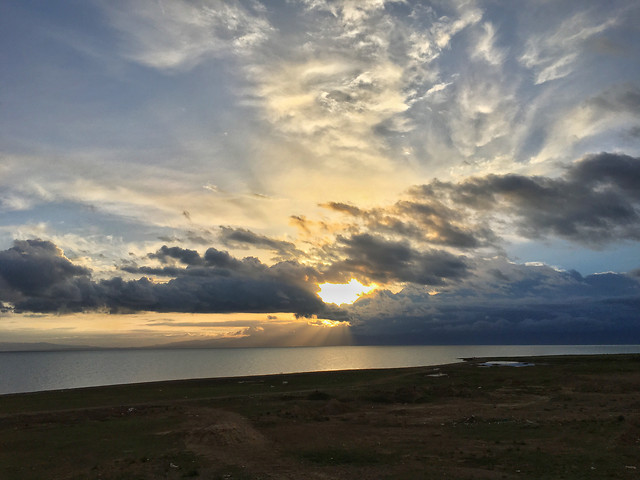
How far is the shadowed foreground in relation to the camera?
2700 centimetres

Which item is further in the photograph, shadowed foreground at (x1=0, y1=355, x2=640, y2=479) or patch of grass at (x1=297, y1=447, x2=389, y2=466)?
patch of grass at (x1=297, y1=447, x2=389, y2=466)

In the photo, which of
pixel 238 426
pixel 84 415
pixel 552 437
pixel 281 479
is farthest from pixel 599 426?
pixel 84 415

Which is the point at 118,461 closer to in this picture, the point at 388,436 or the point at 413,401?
the point at 388,436

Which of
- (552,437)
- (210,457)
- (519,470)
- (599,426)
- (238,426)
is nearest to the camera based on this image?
(519,470)

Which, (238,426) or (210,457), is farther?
(238,426)

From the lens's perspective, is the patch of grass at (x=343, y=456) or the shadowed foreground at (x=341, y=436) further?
the patch of grass at (x=343, y=456)

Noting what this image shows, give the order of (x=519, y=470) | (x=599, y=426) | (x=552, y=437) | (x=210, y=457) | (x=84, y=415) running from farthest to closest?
1. (x=84, y=415)
2. (x=599, y=426)
3. (x=552, y=437)
4. (x=210, y=457)
5. (x=519, y=470)

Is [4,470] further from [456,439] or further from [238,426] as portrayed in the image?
[456,439]

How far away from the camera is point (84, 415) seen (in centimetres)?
5012

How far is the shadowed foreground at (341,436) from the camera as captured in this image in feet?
88.6

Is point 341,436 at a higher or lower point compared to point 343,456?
lower

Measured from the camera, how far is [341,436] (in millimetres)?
37531

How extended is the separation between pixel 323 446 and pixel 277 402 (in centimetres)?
2615

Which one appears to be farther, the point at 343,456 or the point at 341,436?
the point at 341,436
